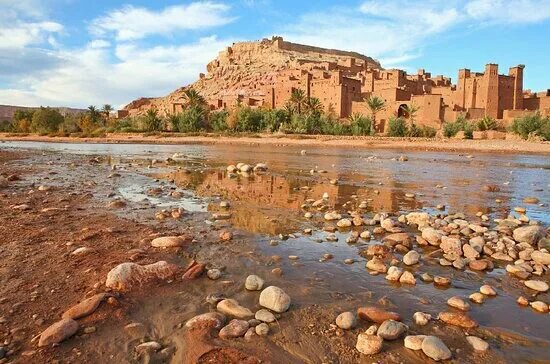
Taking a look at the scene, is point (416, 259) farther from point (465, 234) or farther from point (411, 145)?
point (411, 145)

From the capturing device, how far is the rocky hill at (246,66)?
94250mm

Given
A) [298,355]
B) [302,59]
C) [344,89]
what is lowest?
[298,355]

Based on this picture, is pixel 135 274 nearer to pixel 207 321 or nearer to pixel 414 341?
pixel 207 321

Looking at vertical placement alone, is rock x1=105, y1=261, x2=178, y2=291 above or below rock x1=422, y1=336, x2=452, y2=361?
above

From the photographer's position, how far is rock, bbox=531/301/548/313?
3607 millimetres

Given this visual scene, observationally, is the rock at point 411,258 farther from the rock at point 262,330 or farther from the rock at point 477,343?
the rock at point 262,330

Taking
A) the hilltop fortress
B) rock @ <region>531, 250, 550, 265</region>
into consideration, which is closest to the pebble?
rock @ <region>531, 250, 550, 265</region>

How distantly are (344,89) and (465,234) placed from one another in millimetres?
54775

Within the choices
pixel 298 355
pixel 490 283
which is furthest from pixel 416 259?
pixel 298 355

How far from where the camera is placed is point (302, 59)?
103 meters

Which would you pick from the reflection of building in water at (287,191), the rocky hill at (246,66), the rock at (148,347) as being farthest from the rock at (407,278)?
the rocky hill at (246,66)

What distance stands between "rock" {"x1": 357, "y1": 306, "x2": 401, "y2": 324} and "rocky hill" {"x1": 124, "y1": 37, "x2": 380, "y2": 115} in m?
85.1

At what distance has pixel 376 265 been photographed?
4598 mm

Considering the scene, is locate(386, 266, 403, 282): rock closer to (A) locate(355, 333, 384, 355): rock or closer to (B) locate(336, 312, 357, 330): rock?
(B) locate(336, 312, 357, 330): rock
